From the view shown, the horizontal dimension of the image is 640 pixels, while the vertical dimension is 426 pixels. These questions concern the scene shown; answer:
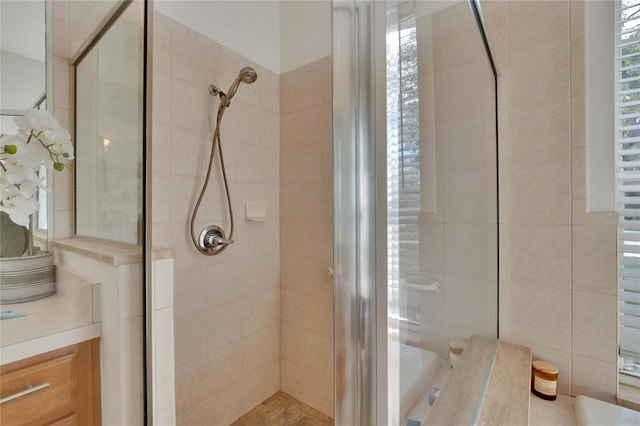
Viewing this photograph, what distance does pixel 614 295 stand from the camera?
2.62ft

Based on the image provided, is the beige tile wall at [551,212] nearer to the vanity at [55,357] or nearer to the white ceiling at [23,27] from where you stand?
the vanity at [55,357]

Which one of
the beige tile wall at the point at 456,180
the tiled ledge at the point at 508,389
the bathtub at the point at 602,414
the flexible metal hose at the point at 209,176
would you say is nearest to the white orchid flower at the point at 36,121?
the flexible metal hose at the point at 209,176

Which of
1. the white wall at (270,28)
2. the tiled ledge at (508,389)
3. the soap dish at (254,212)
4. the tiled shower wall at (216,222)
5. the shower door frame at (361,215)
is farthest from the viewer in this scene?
the soap dish at (254,212)

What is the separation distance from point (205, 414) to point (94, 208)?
0.97m

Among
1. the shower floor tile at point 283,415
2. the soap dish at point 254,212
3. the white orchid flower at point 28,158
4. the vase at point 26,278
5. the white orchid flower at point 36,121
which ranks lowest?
the shower floor tile at point 283,415

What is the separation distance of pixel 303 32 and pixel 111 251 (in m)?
1.35

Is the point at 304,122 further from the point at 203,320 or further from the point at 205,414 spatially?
the point at 205,414

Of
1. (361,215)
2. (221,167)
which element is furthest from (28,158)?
(361,215)

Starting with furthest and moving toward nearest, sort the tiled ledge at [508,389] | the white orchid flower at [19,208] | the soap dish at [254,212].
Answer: the soap dish at [254,212], the white orchid flower at [19,208], the tiled ledge at [508,389]

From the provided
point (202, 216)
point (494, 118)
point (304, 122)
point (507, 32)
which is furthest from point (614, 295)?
point (202, 216)

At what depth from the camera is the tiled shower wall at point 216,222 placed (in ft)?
3.49

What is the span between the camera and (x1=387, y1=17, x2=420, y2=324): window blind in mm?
322

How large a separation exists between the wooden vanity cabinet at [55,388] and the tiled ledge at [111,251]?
0.79 ft

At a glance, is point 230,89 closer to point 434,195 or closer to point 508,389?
point 434,195
